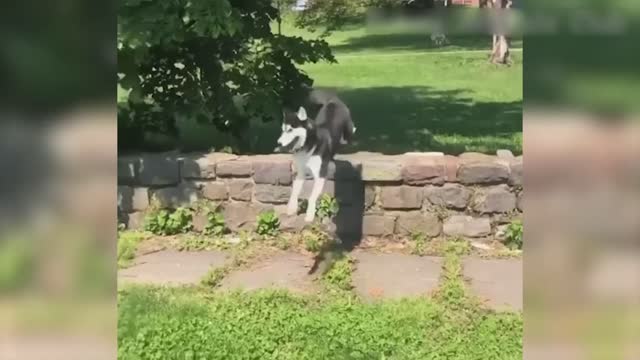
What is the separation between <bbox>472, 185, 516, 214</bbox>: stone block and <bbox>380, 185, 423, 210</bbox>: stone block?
287 mm

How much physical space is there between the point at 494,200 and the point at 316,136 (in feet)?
3.15

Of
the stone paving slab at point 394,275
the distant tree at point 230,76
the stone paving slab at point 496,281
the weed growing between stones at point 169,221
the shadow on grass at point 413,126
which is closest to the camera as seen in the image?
the stone paving slab at point 496,281

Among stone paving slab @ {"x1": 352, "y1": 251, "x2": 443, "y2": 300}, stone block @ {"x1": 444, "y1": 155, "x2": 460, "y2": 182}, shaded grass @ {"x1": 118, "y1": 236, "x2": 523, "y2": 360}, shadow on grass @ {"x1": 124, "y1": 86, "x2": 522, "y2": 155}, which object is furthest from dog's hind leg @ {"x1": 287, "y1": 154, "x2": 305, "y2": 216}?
shaded grass @ {"x1": 118, "y1": 236, "x2": 523, "y2": 360}

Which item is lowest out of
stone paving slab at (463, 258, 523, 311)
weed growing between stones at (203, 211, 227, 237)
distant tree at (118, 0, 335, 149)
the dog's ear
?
stone paving slab at (463, 258, 523, 311)

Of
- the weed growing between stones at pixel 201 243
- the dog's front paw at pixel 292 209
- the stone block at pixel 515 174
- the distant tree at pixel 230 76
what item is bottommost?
the weed growing between stones at pixel 201 243

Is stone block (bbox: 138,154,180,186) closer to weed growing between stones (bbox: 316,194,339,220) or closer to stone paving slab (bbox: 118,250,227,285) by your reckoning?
stone paving slab (bbox: 118,250,227,285)

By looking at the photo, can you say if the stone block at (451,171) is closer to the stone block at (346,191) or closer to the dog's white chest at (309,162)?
the stone block at (346,191)

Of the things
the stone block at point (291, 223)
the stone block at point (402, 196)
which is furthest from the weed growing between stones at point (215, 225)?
the stone block at point (402, 196)

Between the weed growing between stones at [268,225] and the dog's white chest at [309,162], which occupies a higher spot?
the dog's white chest at [309,162]

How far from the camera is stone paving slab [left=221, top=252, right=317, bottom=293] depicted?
3.85 m

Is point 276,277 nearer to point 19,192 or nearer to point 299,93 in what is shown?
point 299,93

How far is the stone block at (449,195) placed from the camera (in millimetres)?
4609

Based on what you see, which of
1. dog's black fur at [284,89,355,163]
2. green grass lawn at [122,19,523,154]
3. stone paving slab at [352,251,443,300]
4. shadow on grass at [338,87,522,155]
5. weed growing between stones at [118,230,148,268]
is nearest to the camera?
stone paving slab at [352,251,443,300]

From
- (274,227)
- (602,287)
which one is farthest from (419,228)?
(602,287)
